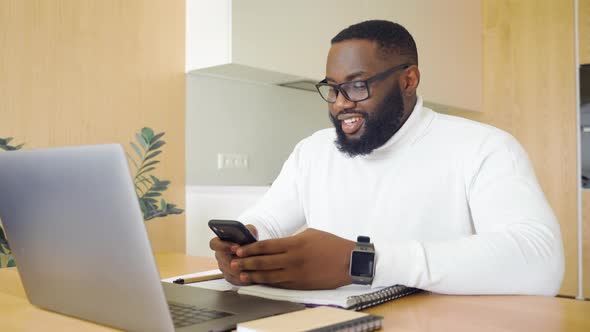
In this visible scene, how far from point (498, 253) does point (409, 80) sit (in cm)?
64

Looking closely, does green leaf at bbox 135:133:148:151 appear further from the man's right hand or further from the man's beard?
the man's right hand

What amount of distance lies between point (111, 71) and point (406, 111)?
4.83 ft

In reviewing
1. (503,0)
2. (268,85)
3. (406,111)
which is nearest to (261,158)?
(268,85)

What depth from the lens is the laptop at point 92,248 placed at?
63 cm

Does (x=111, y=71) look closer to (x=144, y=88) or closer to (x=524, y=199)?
(x=144, y=88)

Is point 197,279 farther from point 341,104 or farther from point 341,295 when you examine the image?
point 341,104

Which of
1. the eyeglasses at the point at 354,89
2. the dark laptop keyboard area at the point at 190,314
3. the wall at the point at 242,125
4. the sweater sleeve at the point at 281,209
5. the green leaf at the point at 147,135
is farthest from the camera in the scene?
the wall at the point at 242,125

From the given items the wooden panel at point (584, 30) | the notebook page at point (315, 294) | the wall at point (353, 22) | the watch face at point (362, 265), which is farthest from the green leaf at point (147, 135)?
the wooden panel at point (584, 30)

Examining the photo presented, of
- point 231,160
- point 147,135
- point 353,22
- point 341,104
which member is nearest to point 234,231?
point 341,104

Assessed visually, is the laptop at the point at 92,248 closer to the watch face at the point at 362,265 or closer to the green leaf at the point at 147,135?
the watch face at the point at 362,265

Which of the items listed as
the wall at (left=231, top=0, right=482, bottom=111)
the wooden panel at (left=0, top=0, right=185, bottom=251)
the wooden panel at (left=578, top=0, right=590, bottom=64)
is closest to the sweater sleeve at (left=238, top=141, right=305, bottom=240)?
the wall at (left=231, top=0, right=482, bottom=111)

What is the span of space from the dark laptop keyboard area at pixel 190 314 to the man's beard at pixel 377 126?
74 centimetres

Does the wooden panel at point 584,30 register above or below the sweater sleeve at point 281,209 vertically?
above

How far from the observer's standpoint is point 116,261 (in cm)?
66
